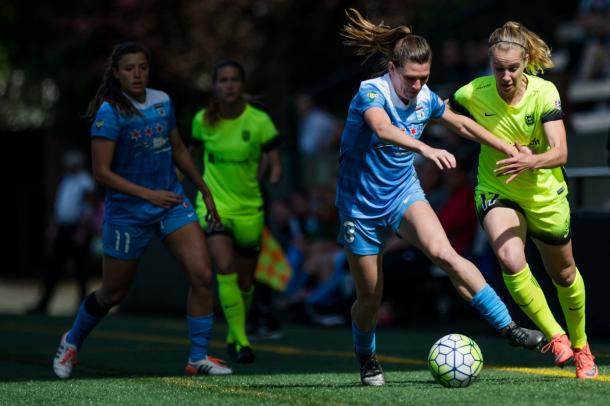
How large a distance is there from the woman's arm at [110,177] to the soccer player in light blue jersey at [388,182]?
1.43m

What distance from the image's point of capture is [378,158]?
7.97m

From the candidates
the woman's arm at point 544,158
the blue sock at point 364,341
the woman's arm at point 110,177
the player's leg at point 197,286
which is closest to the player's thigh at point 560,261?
the woman's arm at point 544,158

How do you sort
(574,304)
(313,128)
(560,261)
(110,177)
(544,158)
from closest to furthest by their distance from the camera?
(544,158) → (560,261) → (574,304) → (110,177) → (313,128)

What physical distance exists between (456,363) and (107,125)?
2817 mm

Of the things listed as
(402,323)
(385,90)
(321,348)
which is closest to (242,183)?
(321,348)

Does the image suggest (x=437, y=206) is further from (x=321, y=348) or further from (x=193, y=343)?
(x=193, y=343)

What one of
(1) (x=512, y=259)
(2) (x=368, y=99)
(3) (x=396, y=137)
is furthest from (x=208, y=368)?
(3) (x=396, y=137)

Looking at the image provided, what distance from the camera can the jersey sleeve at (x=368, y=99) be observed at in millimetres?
7762

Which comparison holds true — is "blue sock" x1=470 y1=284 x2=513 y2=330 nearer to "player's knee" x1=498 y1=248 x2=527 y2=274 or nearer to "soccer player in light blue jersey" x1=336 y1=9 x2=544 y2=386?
"soccer player in light blue jersey" x1=336 y1=9 x2=544 y2=386

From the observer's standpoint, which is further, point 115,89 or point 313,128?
point 313,128

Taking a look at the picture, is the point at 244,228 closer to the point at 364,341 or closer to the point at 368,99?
the point at 364,341

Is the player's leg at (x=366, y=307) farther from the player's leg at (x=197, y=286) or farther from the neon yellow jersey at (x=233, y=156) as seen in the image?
the neon yellow jersey at (x=233, y=156)

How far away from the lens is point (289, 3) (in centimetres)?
2161

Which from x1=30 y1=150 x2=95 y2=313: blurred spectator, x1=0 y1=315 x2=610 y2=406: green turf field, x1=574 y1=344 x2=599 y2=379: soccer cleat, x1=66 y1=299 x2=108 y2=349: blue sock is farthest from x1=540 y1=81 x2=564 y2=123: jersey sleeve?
x1=30 y1=150 x2=95 y2=313: blurred spectator
